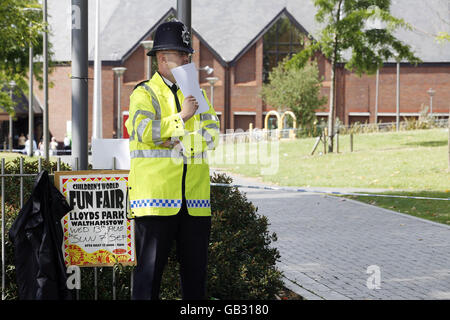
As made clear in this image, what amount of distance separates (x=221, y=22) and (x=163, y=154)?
54.5 metres

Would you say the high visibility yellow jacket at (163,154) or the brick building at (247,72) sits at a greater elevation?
the brick building at (247,72)

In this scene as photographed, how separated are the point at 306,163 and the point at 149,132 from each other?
22276 millimetres

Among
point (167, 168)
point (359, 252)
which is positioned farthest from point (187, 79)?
Result: point (359, 252)

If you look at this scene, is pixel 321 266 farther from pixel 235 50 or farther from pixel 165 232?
pixel 235 50

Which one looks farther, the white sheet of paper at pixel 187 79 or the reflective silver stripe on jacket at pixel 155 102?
the reflective silver stripe on jacket at pixel 155 102

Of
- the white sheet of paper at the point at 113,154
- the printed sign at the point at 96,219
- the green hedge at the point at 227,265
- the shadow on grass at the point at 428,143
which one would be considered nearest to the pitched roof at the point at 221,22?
the shadow on grass at the point at 428,143

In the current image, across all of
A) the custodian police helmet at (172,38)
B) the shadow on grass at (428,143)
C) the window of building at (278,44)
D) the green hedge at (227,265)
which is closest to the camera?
the custodian police helmet at (172,38)

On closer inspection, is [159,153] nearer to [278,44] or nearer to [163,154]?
[163,154]

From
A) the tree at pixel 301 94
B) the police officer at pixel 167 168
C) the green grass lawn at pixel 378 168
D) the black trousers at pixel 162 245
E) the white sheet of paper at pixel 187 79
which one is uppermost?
the tree at pixel 301 94

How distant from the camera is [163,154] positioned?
3.89 metres

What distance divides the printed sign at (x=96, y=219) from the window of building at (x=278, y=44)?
166ft

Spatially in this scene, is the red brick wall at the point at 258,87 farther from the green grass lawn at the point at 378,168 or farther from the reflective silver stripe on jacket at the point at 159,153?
the reflective silver stripe on jacket at the point at 159,153

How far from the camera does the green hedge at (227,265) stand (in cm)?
502
